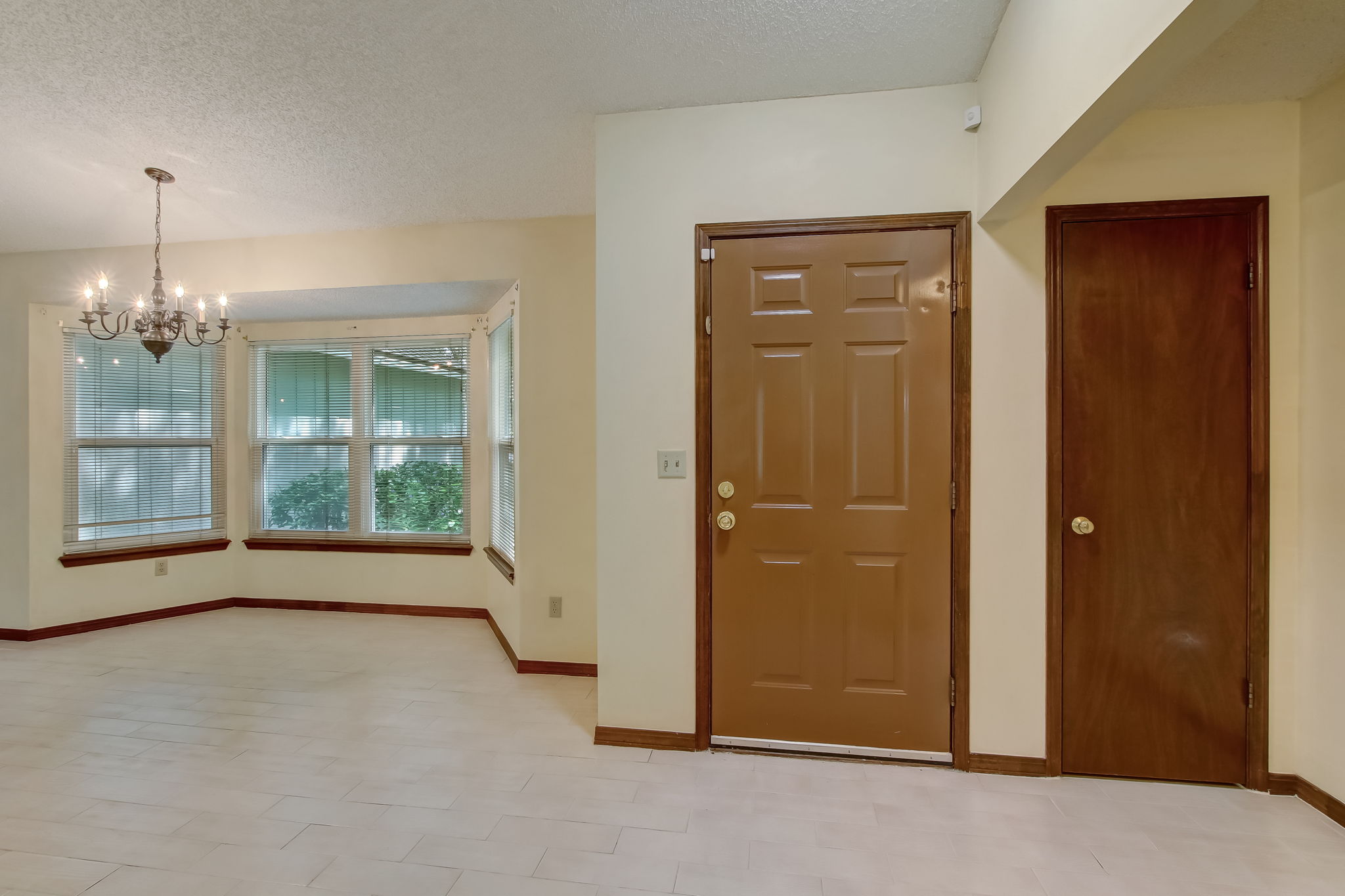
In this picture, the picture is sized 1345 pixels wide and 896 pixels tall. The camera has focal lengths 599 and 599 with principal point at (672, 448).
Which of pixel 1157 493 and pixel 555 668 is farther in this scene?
pixel 555 668

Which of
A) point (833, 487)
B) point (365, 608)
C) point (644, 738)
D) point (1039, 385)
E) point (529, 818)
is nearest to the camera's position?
point (529, 818)

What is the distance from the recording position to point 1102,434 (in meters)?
2.22

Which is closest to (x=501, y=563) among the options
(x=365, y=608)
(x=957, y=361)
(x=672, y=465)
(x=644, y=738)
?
(x=365, y=608)

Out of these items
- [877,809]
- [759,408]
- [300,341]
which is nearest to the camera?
[877,809]

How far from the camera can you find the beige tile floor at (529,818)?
1717mm

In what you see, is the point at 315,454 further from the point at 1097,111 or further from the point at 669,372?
the point at 1097,111

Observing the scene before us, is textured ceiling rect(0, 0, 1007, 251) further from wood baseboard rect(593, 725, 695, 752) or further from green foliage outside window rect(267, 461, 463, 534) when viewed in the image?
wood baseboard rect(593, 725, 695, 752)

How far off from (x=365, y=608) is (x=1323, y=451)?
532 cm

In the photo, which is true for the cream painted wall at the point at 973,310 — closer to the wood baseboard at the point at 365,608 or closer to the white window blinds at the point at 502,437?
the white window blinds at the point at 502,437

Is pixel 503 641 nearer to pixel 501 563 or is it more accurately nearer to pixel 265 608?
pixel 501 563

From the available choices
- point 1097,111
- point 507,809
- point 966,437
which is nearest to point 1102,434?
point 966,437

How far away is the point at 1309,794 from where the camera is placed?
2.05 metres

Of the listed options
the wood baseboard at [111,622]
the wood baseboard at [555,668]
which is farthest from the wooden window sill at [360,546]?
the wood baseboard at [555,668]

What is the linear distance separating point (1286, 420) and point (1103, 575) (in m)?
0.81
